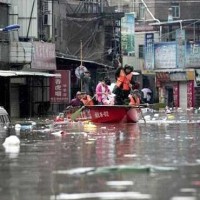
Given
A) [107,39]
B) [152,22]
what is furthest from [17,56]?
[152,22]

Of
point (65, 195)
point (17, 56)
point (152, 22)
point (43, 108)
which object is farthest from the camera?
point (152, 22)

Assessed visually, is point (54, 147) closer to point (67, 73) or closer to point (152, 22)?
point (67, 73)

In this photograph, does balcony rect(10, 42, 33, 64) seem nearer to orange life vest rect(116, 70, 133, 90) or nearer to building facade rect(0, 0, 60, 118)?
building facade rect(0, 0, 60, 118)

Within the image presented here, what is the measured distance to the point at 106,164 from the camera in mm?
9273

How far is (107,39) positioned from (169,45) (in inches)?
210

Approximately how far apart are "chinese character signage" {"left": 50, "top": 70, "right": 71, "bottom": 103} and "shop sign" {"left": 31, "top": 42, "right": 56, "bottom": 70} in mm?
1357

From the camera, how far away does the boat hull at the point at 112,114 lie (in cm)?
2175

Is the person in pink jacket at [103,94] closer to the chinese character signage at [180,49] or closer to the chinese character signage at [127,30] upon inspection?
the chinese character signage at [127,30]

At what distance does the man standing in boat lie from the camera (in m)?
22.5

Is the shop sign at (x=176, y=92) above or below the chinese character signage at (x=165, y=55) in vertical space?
below

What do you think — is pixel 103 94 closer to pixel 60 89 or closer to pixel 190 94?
pixel 60 89

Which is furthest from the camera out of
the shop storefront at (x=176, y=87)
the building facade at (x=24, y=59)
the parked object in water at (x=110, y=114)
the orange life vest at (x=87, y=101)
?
the shop storefront at (x=176, y=87)

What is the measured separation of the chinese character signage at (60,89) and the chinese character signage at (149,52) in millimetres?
17145

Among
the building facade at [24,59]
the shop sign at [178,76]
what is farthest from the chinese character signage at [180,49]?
the building facade at [24,59]
